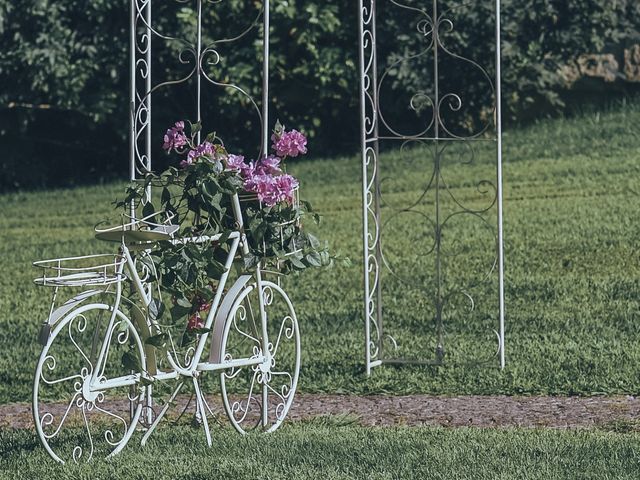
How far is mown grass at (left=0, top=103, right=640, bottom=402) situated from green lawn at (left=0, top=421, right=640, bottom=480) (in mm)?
1133

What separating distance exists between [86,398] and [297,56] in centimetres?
984

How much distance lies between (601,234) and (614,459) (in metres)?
5.10

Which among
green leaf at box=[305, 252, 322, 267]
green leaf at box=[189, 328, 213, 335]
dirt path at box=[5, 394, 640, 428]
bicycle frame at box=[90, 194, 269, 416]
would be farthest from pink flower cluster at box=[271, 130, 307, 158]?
dirt path at box=[5, 394, 640, 428]

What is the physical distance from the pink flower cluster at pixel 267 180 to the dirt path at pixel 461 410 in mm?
1143

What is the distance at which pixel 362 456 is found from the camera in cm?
496

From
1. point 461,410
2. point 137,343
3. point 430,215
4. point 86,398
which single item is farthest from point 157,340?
Result: point 430,215

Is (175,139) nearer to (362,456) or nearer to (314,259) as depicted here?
(314,259)

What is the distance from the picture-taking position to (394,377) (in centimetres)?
670

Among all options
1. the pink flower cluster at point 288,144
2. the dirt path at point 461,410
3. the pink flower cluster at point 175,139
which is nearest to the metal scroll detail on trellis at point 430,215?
the dirt path at point 461,410

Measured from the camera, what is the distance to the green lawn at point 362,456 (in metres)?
4.73

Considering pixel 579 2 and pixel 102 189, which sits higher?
pixel 579 2

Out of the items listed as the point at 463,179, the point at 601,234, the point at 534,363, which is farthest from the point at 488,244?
the point at 534,363

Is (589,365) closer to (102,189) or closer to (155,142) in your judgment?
(102,189)

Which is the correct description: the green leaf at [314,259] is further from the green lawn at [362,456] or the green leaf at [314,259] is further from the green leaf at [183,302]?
the green lawn at [362,456]
